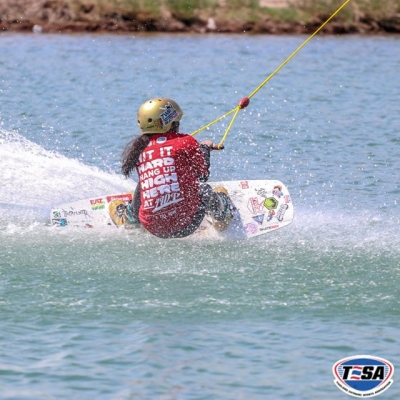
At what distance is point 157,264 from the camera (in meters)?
10.6

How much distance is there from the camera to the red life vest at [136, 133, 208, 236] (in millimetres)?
10805

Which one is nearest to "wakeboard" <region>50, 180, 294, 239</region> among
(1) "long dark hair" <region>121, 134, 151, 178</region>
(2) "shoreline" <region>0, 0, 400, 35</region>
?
(1) "long dark hair" <region>121, 134, 151, 178</region>

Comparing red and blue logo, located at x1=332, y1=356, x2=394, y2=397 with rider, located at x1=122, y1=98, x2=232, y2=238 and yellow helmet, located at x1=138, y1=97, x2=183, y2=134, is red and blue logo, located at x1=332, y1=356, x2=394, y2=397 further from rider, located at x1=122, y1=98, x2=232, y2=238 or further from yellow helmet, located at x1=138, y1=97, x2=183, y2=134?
yellow helmet, located at x1=138, y1=97, x2=183, y2=134

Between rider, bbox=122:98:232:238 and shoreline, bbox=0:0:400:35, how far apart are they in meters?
24.4

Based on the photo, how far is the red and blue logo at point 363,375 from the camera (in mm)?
7852

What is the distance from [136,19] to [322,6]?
6.15 metres

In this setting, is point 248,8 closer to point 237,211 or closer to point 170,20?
point 170,20

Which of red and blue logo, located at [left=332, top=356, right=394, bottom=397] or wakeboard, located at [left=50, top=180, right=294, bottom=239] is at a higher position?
wakeboard, located at [left=50, top=180, right=294, bottom=239]

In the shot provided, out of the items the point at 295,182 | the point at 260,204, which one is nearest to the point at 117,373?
the point at 260,204

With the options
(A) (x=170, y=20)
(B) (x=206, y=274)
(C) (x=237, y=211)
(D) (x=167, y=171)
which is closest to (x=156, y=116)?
(D) (x=167, y=171)

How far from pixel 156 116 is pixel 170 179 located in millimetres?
647

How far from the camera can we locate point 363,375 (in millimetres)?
8016

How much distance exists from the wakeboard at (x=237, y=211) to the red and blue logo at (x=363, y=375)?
139 inches

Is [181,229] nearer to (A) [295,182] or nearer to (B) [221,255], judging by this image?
(B) [221,255]
